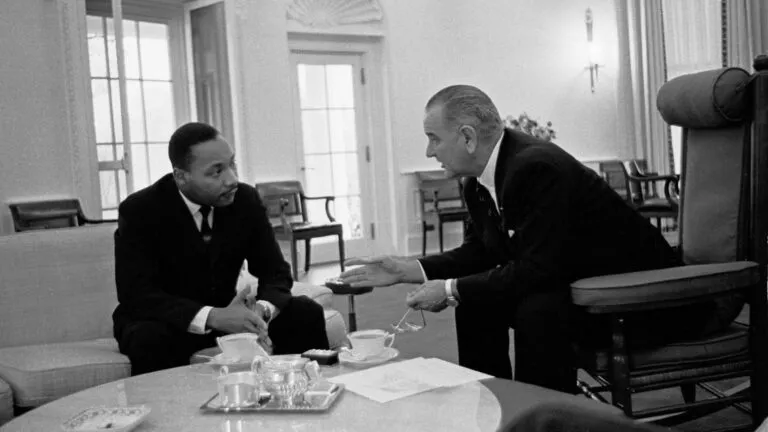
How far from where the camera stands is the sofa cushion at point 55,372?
248 centimetres

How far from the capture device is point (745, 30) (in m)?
8.70

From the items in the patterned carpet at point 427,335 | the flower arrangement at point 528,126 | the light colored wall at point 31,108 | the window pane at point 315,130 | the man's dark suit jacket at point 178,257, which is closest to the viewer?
the man's dark suit jacket at point 178,257

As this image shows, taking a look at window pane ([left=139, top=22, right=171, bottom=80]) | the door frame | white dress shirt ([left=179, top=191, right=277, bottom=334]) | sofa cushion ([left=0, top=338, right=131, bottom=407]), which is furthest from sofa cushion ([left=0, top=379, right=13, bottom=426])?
the door frame

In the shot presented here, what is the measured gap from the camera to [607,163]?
32.9 ft

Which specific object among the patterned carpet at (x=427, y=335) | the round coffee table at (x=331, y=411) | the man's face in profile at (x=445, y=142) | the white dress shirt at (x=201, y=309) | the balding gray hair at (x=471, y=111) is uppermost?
the balding gray hair at (x=471, y=111)

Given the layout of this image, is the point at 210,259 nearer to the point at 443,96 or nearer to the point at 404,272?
the point at 404,272

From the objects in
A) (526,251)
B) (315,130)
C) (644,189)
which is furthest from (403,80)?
(526,251)

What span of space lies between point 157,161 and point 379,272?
5.12m

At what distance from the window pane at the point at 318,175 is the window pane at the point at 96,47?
2.46m

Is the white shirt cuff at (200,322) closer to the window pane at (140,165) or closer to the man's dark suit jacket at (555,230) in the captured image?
the man's dark suit jacket at (555,230)

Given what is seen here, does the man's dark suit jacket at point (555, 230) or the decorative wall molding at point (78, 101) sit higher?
the decorative wall molding at point (78, 101)

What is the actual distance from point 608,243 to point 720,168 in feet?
1.50

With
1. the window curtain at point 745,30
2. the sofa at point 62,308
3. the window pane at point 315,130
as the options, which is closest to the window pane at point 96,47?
the window pane at point 315,130

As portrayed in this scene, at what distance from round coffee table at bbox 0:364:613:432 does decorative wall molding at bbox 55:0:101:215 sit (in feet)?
15.3
